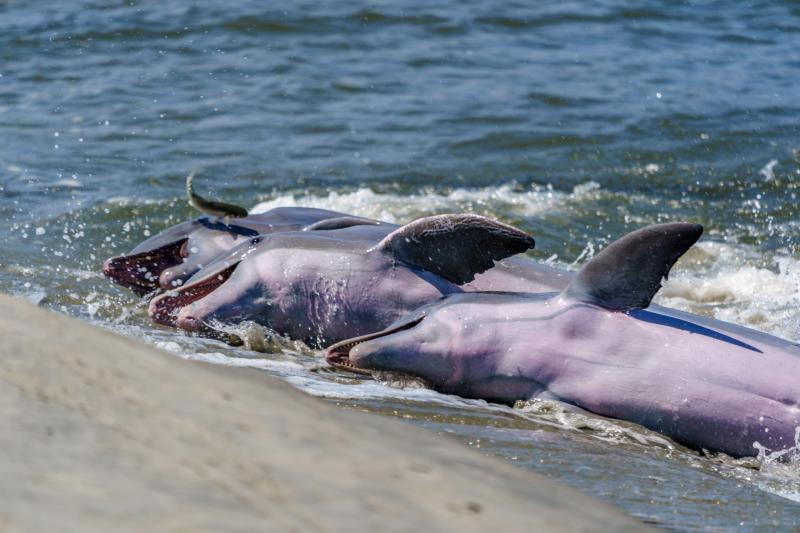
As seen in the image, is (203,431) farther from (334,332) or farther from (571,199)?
(571,199)

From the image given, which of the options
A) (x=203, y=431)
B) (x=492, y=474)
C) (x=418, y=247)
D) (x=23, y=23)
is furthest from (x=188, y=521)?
(x=23, y=23)

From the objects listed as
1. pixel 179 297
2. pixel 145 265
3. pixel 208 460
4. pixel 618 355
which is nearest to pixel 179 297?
pixel 179 297

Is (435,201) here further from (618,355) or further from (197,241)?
(618,355)

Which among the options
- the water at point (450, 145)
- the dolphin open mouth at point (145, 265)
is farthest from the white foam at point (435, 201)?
the dolphin open mouth at point (145, 265)

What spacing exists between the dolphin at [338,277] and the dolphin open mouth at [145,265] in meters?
0.54

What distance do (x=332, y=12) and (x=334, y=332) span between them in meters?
11.2

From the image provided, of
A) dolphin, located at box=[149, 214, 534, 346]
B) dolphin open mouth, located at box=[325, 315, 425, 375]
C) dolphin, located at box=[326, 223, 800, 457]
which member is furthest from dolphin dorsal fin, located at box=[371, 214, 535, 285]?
dolphin open mouth, located at box=[325, 315, 425, 375]

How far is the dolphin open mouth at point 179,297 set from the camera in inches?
245

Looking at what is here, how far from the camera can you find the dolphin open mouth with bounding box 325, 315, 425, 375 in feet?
18.0

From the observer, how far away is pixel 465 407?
5.03 meters

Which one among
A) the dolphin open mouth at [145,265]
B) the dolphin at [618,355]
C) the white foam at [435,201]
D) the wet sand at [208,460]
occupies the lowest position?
the white foam at [435,201]

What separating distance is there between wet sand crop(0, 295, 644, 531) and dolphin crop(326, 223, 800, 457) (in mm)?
2228

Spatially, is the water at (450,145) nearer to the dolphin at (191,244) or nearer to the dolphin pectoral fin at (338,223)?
the dolphin at (191,244)

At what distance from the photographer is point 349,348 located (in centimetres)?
557
